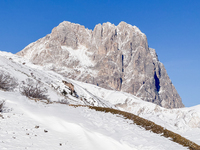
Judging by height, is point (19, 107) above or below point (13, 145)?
above

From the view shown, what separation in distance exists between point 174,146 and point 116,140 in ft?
13.7

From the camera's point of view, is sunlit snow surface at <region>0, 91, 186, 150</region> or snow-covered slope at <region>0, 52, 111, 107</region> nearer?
sunlit snow surface at <region>0, 91, 186, 150</region>

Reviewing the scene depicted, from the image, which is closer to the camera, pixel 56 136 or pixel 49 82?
pixel 56 136

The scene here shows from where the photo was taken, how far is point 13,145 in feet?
34.4

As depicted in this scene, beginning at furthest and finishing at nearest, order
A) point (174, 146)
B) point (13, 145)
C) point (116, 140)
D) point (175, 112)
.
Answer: point (175, 112) < point (174, 146) < point (116, 140) < point (13, 145)

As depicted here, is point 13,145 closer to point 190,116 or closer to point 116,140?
point 116,140

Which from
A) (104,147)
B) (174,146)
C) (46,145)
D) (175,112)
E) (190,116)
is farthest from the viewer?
(175,112)

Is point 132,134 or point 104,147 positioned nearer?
point 104,147

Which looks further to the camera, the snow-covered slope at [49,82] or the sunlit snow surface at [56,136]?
the snow-covered slope at [49,82]

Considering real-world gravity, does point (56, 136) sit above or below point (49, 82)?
below

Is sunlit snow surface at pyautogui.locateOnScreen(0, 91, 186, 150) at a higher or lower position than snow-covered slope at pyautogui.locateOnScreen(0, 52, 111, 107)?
lower

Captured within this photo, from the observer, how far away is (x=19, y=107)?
18016 mm

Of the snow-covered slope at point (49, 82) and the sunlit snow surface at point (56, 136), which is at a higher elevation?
the snow-covered slope at point (49, 82)

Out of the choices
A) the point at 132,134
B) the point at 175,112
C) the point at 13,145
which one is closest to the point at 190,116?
the point at 175,112
